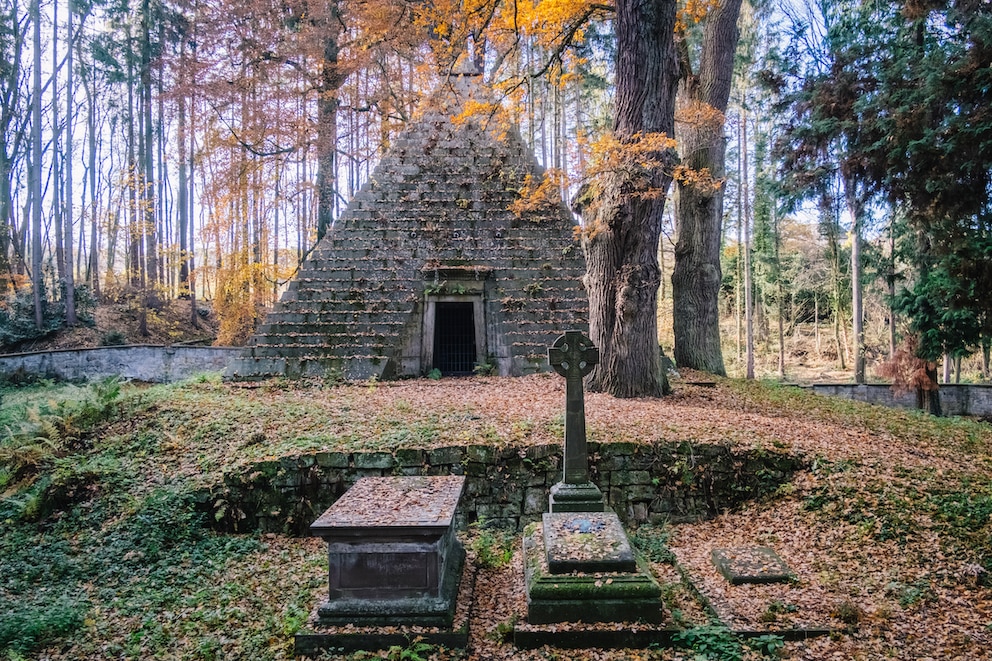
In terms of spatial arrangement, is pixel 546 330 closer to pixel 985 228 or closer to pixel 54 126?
pixel 985 228

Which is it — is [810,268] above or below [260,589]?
above

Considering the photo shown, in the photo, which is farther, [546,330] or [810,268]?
[810,268]

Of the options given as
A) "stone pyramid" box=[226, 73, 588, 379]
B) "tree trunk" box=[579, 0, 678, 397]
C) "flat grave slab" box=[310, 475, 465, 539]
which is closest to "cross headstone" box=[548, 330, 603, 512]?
"flat grave slab" box=[310, 475, 465, 539]

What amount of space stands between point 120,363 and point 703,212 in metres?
15.9

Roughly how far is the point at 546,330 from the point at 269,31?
11.6m

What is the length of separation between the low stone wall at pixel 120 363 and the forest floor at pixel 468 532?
269 inches

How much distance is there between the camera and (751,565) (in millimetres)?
4484

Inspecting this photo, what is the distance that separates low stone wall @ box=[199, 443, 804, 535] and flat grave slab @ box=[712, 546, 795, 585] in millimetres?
1225

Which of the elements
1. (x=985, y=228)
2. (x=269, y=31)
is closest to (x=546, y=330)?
(x=985, y=228)

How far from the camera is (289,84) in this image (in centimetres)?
1708

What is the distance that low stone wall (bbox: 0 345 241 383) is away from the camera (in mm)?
14422

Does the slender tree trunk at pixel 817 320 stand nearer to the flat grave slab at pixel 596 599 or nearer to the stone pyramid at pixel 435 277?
the stone pyramid at pixel 435 277

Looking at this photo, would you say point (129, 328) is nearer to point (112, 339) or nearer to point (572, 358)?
point (112, 339)

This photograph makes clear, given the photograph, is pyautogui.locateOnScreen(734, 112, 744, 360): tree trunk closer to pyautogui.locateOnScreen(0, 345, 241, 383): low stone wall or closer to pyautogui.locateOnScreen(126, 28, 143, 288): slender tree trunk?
pyautogui.locateOnScreen(0, 345, 241, 383): low stone wall
